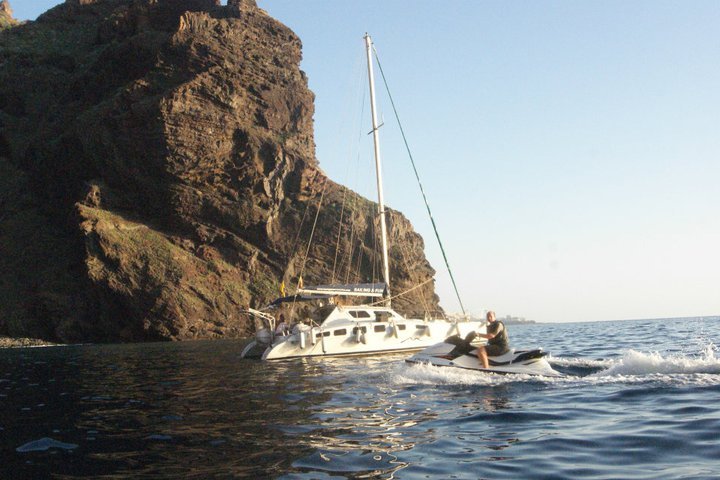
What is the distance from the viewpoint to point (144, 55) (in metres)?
84.8

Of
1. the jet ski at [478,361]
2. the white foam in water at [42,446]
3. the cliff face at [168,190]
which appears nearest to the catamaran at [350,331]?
the jet ski at [478,361]

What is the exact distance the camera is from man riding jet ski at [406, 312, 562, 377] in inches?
634

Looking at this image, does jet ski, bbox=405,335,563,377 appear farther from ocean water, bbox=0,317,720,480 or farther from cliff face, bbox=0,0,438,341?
cliff face, bbox=0,0,438,341

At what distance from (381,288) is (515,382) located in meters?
17.1

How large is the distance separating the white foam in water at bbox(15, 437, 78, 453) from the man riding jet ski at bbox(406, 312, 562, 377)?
1103cm

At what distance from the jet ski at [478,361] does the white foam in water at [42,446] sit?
1103 cm

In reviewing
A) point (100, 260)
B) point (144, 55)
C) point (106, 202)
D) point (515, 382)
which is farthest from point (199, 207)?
point (515, 382)

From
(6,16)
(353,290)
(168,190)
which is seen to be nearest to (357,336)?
(353,290)

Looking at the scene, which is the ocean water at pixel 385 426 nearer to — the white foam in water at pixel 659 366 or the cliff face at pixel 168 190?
the white foam in water at pixel 659 366

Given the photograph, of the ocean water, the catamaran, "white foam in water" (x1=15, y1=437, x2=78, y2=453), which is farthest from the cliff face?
"white foam in water" (x1=15, y1=437, x2=78, y2=453)

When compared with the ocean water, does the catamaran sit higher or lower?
higher

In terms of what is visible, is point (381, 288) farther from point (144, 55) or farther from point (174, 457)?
point (144, 55)

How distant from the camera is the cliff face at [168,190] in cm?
6281

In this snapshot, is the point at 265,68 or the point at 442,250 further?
the point at 265,68
